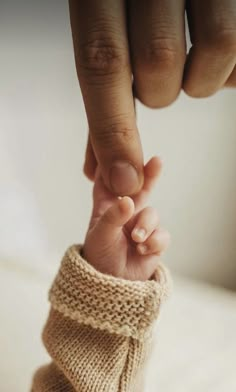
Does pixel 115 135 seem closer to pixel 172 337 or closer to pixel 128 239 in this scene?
pixel 128 239

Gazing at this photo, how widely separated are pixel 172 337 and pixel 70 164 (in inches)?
19.6

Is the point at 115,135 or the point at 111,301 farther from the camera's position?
the point at 111,301

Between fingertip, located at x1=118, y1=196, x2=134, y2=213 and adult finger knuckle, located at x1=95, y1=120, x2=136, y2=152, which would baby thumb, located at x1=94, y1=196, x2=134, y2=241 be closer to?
fingertip, located at x1=118, y1=196, x2=134, y2=213

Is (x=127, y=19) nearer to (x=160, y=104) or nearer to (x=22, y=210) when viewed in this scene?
(x=160, y=104)

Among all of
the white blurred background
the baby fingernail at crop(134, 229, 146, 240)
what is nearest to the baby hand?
the baby fingernail at crop(134, 229, 146, 240)

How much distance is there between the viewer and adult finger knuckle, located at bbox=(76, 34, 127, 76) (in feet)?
1.13

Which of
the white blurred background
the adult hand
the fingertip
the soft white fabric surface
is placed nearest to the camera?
the adult hand

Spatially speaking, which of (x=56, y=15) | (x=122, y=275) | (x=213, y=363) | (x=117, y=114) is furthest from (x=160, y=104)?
(x=56, y=15)

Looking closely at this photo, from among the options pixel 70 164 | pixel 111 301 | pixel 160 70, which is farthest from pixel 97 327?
pixel 70 164

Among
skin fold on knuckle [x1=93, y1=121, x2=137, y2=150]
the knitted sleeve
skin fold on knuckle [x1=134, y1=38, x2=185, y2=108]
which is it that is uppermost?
skin fold on knuckle [x1=134, y1=38, x2=185, y2=108]

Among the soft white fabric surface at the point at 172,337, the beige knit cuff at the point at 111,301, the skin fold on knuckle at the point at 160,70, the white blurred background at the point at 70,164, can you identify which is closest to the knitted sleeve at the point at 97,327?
the beige knit cuff at the point at 111,301

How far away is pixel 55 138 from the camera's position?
111 cm

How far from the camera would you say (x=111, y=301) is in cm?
52

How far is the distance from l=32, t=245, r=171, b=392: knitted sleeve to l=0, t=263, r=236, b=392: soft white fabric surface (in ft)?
0.33
